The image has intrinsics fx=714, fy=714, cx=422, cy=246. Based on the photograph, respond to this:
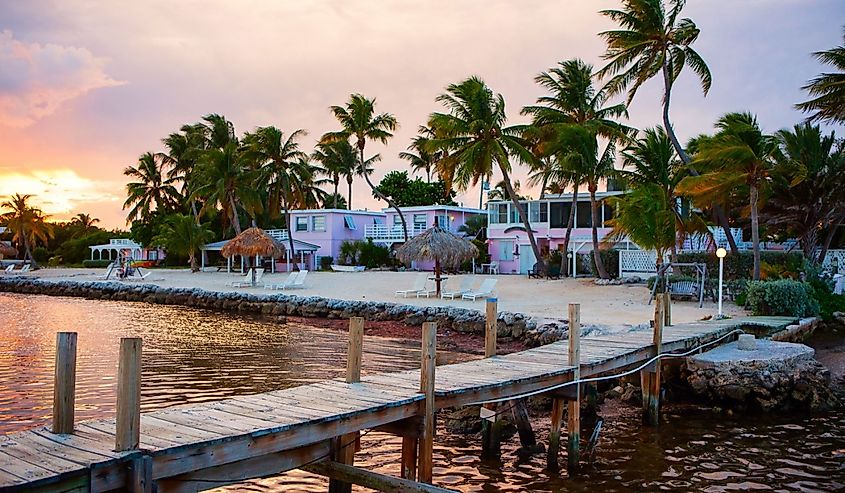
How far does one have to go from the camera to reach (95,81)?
20938 millimetres

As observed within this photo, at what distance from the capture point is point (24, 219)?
210 ft

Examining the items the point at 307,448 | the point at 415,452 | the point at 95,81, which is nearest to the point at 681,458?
the point at 415,452

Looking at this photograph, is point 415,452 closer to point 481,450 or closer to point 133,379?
point 481,450

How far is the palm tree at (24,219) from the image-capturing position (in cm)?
6338

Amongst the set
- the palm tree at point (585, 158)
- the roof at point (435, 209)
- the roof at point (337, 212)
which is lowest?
the roof at point (337, 212)

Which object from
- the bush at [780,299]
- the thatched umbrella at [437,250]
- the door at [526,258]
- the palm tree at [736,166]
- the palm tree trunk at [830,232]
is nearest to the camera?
the bush at [780,299]

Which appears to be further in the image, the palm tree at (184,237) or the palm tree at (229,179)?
the palm tree at (184,237)

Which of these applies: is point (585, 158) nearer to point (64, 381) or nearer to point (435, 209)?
point (435, 209)

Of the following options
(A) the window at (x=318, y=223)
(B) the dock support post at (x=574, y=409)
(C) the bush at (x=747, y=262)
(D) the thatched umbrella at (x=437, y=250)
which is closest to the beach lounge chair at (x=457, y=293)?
(D) the thatched umbrella at (x=437, y=250)

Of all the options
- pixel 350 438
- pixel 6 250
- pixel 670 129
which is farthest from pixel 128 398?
pixel 6 250

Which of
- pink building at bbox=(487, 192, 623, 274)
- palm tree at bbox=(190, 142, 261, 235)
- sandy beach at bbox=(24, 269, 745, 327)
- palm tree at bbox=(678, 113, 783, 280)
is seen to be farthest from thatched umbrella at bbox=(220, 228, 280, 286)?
palm tree at bbox=(678, 113, 783, 280)

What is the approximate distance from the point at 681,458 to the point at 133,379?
25.9 feet

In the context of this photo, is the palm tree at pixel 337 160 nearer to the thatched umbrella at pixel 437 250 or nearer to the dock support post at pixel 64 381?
the thatched umbrella at pixel 437 250

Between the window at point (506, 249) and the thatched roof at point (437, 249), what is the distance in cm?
1349
